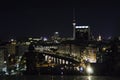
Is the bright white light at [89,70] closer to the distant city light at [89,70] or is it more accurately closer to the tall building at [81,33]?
the distant city light at [89,70]

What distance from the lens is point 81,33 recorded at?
3869cm

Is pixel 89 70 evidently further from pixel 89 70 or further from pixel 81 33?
pixel 81 33

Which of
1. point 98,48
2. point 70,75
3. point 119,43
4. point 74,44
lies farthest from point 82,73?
point 74,44

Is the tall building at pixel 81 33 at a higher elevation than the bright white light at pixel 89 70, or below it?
higher

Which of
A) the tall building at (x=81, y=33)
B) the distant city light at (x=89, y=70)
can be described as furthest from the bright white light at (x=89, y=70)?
the tall building at (x=81, y=33)

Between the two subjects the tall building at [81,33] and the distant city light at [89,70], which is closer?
the distant city light at [89,70]

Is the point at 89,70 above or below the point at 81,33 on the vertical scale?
below

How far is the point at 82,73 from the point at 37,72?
228 centimetres

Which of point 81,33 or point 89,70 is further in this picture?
point 81,33

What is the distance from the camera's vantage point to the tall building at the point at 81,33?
37.4 m

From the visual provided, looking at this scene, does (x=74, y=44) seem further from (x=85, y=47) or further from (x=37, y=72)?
(x=37, y=72)

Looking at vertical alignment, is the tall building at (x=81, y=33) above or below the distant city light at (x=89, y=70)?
above

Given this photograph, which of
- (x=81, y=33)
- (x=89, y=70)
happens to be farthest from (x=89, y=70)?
(x=81, y=33)

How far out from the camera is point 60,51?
3122 cm
